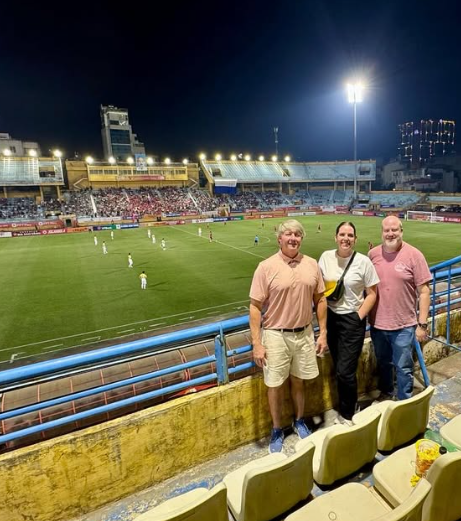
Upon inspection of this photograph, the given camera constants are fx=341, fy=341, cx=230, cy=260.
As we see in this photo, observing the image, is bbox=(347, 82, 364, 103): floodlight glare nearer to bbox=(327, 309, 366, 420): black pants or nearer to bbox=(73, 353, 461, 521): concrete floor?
bbox=(73, 353, 461, 521): concrete floor

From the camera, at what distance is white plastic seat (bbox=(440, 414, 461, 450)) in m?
2.83

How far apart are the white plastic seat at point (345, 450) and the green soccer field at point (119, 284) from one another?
12.4 metres

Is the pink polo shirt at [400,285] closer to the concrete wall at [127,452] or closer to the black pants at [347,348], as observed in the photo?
the black pants at [347,348]

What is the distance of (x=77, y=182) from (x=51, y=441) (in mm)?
74315

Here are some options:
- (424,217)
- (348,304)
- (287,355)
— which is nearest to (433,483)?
(287,355)

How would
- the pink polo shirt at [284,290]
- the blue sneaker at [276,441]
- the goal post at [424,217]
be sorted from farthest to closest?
the goal post at [424,217] → the blue sneaker at [276,441] → the pink polo shirt at [284,290]

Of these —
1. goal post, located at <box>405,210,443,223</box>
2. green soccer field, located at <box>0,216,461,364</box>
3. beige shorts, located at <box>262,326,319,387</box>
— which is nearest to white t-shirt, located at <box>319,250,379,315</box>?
beige shorts, located at <box>262,326,319,387</box>

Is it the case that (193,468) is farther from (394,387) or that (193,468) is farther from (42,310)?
(42,310)

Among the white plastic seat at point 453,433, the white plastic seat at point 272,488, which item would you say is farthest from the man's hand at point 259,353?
the white plastic seat at point 453,433

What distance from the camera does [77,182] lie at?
68938 millimetres

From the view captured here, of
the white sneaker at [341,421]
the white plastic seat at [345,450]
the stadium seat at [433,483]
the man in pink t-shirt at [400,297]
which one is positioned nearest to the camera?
the stadium seat at [433,483]

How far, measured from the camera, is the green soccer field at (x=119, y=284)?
49.3ft

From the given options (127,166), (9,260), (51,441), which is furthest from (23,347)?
(127,166)

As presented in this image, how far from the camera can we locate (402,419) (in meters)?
3.04
